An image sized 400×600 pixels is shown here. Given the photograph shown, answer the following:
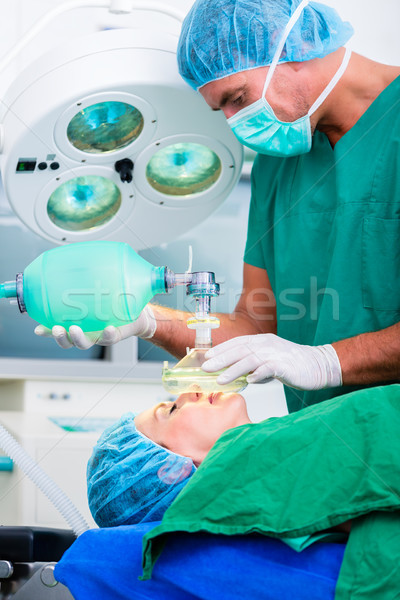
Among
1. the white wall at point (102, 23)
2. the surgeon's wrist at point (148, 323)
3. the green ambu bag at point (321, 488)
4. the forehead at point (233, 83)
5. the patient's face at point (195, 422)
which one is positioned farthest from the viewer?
the white wall at point (102, 23)

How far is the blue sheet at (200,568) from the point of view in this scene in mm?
825

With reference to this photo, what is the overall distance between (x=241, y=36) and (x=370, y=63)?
1.13 feet

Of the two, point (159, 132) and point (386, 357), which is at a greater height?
point (159, 132)

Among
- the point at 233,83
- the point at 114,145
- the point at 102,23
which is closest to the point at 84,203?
the point at 114,145

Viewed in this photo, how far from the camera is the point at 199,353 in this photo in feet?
4.18

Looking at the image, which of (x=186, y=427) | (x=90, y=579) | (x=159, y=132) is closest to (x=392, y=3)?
(x=159, y=132)

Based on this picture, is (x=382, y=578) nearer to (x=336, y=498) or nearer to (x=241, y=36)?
(x=336, y=498)

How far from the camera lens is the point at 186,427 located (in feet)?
4.22

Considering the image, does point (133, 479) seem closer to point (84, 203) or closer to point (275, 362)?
point (275, 362)

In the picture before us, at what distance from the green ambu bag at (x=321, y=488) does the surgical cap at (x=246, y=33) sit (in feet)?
2.64

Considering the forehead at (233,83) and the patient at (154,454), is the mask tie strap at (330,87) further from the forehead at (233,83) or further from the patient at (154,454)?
the patient at (154,454)

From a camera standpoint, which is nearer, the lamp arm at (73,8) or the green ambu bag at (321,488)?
the green ambu bag at (321,488)

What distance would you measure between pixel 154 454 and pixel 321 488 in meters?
0.45

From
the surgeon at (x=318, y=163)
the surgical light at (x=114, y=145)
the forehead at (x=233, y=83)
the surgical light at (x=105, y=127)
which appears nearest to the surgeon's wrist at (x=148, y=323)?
the surgeon at (x=318, y=163)
